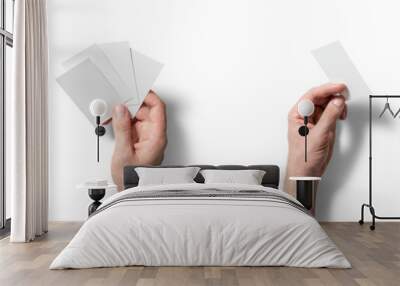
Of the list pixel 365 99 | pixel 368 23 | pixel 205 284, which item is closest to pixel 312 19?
pixel 368 23

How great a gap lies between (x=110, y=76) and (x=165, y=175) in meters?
1.47

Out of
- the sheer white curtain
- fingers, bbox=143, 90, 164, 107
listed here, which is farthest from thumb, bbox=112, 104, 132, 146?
the sheer white curtain

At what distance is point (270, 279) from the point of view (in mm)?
3842

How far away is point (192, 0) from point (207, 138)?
5.31 feet

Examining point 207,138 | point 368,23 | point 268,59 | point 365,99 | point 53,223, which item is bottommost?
point 53,223

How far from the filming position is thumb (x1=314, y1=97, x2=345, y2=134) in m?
6.60

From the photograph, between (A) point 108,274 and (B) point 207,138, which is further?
(B) point 207,138

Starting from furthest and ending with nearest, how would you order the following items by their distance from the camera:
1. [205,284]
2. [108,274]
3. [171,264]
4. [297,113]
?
[297,113] → [171,264] → [108,274] → [205,284]

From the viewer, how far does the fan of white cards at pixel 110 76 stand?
6.91 metres

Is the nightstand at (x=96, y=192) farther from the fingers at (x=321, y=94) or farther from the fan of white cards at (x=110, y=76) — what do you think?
the fingers at (x=321, y=94)

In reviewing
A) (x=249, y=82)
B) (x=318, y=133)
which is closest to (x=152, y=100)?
(x=249, y=82)

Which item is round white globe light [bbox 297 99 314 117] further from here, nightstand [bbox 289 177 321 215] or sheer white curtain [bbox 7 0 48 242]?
sheer white curtain [bbox 7 0 48 242]

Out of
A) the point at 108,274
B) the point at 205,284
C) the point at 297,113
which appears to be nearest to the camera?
the point at 205,284

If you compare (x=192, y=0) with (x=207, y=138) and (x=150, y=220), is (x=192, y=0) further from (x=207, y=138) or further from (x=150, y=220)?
(x=150, y=220)
